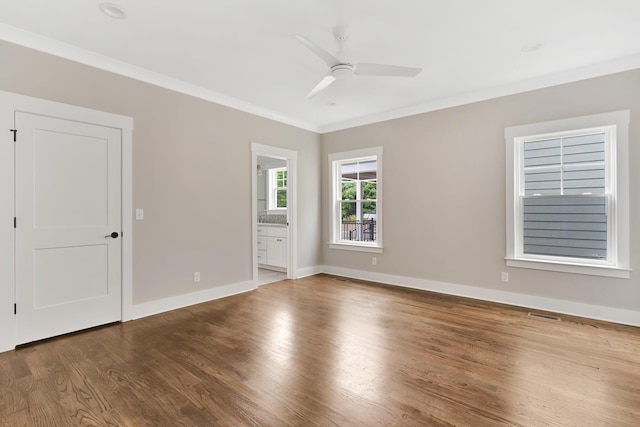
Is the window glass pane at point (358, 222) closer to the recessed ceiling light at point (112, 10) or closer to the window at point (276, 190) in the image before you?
the window at point (276, 190)

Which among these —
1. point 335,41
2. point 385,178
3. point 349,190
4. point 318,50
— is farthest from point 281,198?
point 318,50

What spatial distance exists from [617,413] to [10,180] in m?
4.84

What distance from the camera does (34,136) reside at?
114 inches

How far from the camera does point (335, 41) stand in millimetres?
2928

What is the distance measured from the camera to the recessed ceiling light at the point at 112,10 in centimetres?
242

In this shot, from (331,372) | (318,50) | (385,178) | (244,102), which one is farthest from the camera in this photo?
(385,178)

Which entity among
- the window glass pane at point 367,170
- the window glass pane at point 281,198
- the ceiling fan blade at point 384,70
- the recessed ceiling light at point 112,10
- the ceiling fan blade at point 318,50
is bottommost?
the window glass pane at point 281,198

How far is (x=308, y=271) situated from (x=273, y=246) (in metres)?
0.88

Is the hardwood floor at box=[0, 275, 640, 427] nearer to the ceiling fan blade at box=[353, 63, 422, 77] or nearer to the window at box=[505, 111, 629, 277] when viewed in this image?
the window at box=[505, 111, 629, 277]

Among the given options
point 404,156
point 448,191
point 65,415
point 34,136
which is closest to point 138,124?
point 34,136

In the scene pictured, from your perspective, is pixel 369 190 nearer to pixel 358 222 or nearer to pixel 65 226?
pixel 358 222

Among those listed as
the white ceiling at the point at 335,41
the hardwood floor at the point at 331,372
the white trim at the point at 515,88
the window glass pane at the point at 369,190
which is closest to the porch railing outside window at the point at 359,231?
the window glass pane at the point at 369,190

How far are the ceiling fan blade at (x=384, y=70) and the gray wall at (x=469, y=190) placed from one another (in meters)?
2.07

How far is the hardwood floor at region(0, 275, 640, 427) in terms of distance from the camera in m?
1.87
